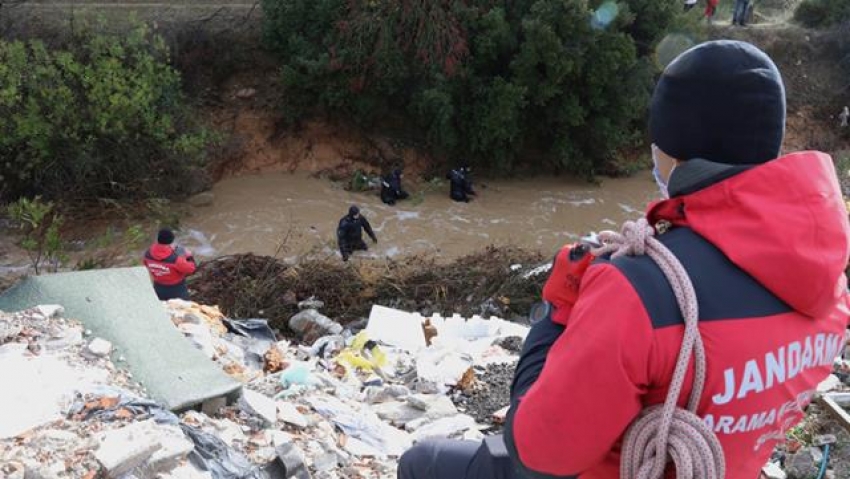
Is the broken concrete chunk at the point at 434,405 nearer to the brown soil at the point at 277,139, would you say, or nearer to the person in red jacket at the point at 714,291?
the person in red jacket at the point at 714,291

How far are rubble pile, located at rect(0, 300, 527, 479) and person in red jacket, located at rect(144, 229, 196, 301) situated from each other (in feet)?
4.73

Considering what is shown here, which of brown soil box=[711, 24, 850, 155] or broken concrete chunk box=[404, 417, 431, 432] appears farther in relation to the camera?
brown soil box=[711, 24, 850, 155]

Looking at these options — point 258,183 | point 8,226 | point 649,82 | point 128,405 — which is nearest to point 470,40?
point 649,82

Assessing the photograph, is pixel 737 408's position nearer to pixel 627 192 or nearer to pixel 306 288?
pixel 306 288

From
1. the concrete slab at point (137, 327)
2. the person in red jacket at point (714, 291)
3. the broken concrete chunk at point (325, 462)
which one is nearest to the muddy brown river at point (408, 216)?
the concrete slab at point (137, 327)

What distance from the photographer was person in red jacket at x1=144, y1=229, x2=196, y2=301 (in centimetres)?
665

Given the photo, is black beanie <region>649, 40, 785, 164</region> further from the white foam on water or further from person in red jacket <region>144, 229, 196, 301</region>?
the white foam on water

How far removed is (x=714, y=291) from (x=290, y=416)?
2.64 meters

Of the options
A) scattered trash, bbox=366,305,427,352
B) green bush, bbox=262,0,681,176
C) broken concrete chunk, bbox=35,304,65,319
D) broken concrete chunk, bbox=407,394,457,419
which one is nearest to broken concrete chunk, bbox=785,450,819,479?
broken concrete chunk, bbox=407,394,457,419

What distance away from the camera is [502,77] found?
46.8 feet

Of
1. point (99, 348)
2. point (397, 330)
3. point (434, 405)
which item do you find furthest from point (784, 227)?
point (397, 330)

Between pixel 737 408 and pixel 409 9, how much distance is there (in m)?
5.20

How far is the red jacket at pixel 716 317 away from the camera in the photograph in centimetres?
117

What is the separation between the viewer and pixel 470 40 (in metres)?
14.1
